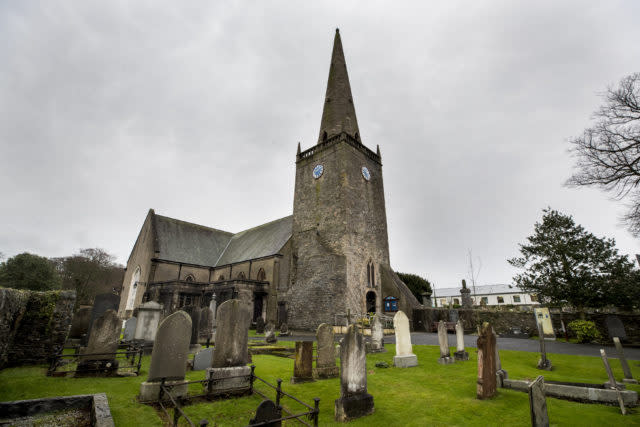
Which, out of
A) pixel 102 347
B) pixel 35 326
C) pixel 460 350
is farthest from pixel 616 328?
pixel 35 326

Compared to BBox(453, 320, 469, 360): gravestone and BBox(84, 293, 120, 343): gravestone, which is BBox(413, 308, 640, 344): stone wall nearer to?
BBox(453, 320, 469, 360): gravestone

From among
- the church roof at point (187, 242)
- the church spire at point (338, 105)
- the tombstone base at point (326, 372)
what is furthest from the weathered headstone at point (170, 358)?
the church roof at point (187, 242)

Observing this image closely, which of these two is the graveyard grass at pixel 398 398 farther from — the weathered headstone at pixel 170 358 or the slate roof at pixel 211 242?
the slate roof at pixel 211 242

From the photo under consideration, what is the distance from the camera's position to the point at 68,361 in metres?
9.09

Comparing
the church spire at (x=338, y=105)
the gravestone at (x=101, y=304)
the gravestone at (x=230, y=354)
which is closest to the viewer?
the gravestone at (x=230, y=354)

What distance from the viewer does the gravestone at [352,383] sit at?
4848 mm

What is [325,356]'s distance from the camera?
25.7ft

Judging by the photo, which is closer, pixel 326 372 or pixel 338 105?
pixel 326 372

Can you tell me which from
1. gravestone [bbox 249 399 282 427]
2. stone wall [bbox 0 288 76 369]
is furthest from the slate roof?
gravestone [bbox 249 399 282 427]

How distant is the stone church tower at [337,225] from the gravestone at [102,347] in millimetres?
14556

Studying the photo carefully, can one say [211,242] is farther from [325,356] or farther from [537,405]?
[537,405]

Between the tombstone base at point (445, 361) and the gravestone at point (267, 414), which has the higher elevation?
the gravestone at point (267, 414)

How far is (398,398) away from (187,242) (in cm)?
3254

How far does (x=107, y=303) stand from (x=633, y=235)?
21.6 m
